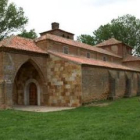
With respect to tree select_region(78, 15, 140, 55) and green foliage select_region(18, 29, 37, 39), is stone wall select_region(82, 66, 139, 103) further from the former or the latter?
tree select_region(78, 15, 140, 55)

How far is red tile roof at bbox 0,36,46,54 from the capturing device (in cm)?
1840

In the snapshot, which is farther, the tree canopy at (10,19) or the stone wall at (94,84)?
the tree canopy at (10,19)

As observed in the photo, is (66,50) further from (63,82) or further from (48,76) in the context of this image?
(63,82)

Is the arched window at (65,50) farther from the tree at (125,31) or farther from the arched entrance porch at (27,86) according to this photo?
the tree at (125,31)

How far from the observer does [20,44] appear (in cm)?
1980

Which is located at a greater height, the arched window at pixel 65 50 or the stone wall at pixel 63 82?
the arched window at pixel 65 50

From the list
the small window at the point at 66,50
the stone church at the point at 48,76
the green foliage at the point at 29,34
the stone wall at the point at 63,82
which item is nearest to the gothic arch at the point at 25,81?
the stone church at the point at 48,76

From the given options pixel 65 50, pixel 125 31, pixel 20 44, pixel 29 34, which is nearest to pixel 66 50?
pixel 65 50

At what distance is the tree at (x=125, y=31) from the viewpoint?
5059cm

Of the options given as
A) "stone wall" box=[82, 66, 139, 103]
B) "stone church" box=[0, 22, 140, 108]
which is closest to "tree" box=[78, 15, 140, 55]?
"stone wall" box=[82, 66, 139, 103]

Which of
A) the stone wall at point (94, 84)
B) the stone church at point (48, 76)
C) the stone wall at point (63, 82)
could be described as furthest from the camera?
the stone wall at point (94, 84)

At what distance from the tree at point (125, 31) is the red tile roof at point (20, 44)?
31.5 m

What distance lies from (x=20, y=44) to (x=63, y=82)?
4.34 m

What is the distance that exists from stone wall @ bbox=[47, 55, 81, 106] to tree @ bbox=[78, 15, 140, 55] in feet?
106
